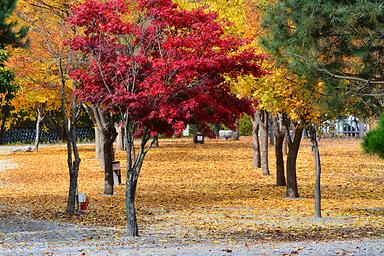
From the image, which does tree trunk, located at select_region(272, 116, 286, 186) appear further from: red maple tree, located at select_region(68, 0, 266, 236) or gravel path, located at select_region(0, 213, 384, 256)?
gravel path, located at select_region(0, 213, 384, 256)

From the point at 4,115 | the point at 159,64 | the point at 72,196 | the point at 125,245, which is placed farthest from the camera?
the point at 4,115

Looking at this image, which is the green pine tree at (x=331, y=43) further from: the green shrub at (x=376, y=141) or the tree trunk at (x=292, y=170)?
the tree trunk at (x=292, y=170)

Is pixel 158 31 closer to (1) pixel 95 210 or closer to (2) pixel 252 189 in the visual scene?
(1) pixel 95 210

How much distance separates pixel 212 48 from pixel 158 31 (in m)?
1.52

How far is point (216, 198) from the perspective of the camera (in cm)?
2533

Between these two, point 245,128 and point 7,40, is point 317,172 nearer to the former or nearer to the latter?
point 7,40

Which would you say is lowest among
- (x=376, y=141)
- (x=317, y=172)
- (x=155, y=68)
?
(x=317, y=172)

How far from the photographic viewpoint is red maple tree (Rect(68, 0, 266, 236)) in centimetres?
1659

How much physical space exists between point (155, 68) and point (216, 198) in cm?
905

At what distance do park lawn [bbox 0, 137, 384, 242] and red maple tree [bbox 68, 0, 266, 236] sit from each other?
7.32ft

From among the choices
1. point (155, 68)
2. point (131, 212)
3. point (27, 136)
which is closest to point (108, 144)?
point (155, 68)

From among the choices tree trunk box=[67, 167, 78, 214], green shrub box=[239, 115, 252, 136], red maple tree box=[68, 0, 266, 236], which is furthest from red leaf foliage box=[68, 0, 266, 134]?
green shrub box=[239, 115, 252, 136]

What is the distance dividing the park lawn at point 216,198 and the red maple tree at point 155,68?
A: 2230mm

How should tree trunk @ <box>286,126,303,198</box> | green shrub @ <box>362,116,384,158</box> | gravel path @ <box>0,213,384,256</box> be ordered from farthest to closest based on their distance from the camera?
1. tree trunk @ <box>286,126,303,198</box>
2. green shrub @ <box>362,116,384,158</box>
3. gravel path @ <box>0,213,384,256</box>
